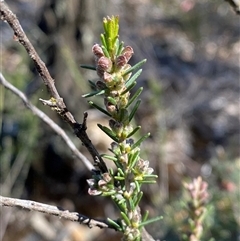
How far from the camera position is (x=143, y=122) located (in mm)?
3363

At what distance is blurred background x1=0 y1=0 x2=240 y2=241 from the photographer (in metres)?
2.19

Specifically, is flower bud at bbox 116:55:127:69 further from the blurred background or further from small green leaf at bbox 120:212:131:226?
the blurred background

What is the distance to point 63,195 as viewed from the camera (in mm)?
3133

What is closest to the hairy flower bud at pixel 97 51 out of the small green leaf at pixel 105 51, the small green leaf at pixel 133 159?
the small green leaf at pixel 105 51

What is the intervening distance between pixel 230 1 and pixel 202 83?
9.69ft

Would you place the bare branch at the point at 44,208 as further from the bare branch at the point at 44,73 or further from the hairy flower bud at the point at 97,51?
the hairy flower bud at the point at 97,51

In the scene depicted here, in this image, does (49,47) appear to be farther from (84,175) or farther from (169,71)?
(169,71)

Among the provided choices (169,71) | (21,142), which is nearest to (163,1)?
(169,71)

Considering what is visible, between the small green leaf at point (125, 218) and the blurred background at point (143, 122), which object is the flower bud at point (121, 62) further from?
the blurred background at point (143, 122)

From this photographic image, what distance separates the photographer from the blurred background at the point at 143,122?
7.17ft

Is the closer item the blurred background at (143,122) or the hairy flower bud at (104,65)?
the hairy flower bud at (104,65)

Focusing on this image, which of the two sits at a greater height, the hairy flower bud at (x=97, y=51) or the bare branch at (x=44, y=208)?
the hairy flower bud at (x=97, y=51)

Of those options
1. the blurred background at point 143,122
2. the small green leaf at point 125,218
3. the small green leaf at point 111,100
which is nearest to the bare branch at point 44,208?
the small green leaf at point 125,218

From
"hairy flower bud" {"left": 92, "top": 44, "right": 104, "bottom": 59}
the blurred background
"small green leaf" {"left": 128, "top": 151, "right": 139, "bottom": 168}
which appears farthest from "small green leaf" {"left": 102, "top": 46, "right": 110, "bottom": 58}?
the blurred background
